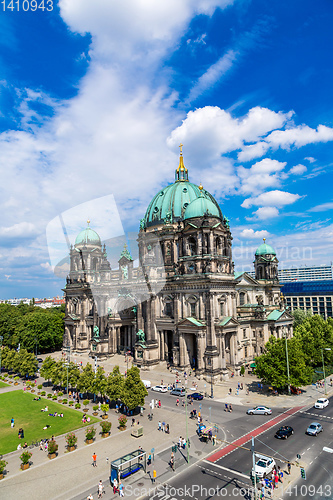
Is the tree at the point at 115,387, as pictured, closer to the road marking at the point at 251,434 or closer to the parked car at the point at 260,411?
the road marking at the point at 251,434

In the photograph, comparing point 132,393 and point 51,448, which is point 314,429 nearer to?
point 132,393

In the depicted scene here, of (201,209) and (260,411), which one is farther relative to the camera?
(201,209)

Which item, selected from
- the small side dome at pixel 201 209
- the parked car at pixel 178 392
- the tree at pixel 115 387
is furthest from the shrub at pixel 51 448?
the small side dome at pixel 201 209

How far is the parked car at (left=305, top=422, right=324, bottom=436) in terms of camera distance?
40.6m

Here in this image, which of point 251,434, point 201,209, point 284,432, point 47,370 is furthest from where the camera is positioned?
point 201,209

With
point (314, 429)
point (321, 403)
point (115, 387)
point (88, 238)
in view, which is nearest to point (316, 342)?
point (321, 403)

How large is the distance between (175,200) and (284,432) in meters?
61.4

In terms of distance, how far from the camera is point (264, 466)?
3209 cm

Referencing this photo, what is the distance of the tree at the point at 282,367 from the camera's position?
56.3 metres

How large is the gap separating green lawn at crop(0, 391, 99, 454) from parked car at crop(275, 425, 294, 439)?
25.0m

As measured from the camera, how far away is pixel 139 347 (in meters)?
79.6

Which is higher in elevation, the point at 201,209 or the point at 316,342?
the point at 201,209

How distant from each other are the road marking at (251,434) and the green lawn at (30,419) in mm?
19798

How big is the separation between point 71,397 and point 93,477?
94.2 feet
